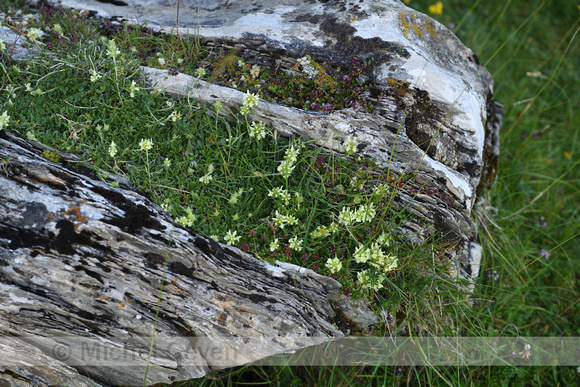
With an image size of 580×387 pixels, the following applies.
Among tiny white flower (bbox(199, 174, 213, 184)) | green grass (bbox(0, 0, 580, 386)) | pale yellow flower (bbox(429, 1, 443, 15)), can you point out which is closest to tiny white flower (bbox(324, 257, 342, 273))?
green grass (bbox(0, 0, 580, 386))

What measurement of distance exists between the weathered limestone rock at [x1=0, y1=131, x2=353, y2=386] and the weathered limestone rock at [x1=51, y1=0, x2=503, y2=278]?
1.49m

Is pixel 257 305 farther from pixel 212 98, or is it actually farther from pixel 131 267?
pixel 212 98

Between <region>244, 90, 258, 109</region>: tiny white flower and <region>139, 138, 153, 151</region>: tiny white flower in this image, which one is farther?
<region>244, 90, 258, 109</region>: tiny white flower

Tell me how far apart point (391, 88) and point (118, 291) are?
11.7 ft

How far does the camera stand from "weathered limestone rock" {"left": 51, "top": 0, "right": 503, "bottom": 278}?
4148 mm

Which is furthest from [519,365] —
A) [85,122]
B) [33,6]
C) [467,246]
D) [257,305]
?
[33,6]

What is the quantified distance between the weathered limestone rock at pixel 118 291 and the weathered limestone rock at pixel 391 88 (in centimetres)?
149

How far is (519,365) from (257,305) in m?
3.57

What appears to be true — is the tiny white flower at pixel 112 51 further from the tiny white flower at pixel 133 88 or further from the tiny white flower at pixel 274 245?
the tiny white flower at pixel 274 245

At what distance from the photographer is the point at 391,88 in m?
4.30

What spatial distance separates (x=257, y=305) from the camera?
3.55 meters

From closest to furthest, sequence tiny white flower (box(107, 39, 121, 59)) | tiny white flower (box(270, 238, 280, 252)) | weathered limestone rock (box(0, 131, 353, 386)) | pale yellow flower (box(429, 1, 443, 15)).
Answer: weathered limestone rock (box(0, 131, 353, 386))
tiny white flower (box(270, 238, 280, 252))
tiny white flower (box(107, 39, 121, 59))
pale yellow flower (box(429, 1, 443, 15))

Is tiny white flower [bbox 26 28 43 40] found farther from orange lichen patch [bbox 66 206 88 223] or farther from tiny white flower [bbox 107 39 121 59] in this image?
orange lichen patch [bbox 66 206 88 223]

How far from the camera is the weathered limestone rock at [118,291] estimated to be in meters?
3.19
